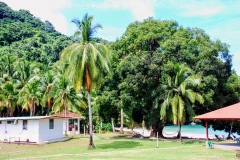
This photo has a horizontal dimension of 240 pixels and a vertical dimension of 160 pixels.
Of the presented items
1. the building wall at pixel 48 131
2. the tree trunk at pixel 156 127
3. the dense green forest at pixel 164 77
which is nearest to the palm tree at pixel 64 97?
the dense green forest at pixel 164 77

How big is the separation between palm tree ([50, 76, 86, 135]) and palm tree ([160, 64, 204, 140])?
14.4 meters

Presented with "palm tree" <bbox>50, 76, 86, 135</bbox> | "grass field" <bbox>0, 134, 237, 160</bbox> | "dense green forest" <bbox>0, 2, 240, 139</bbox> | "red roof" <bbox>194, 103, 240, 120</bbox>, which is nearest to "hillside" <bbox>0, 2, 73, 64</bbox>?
"palm tree" <bbox>50, 76, 86, 135</bbox>

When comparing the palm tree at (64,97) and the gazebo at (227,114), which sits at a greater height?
the palm tree at (64,97)

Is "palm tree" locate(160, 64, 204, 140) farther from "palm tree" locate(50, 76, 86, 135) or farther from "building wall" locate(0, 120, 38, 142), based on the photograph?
"palm tree" locate(50, 76, 86, 135)

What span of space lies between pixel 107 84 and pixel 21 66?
22.9 m

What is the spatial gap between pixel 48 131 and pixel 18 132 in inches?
118

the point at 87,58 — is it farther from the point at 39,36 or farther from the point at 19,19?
the point at 19,19

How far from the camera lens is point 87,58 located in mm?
24375

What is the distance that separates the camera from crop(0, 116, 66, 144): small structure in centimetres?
2911

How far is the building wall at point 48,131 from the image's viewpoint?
2938cm

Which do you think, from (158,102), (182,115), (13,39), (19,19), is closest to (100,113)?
→ (158,102)

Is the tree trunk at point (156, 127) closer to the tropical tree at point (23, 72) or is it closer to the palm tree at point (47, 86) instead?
the palm tree at point (47, 86)

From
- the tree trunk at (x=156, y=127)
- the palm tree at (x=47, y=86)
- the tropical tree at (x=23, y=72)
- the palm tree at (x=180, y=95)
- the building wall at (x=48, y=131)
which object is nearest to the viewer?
the palm tree at (x=180, y=95)

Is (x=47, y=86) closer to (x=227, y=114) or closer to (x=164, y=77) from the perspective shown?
(x=164, y=77)
